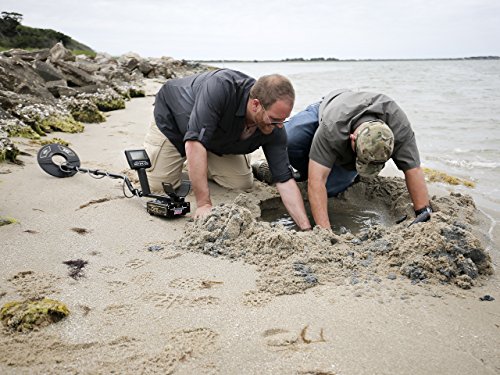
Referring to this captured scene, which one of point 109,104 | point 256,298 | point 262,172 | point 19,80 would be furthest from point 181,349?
point 109,104

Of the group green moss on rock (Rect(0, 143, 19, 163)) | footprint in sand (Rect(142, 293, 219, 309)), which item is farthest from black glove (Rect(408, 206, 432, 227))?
green moss on rock (Rect(0, 143, 19, 163))

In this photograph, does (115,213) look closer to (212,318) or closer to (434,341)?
(212,318)

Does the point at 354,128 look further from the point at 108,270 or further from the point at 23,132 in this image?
the point at 23,132

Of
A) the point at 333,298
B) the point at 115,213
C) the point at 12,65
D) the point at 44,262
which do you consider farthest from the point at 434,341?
the point at 12,65

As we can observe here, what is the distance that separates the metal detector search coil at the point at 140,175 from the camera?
353 cm

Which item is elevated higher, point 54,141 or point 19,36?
point 19,36

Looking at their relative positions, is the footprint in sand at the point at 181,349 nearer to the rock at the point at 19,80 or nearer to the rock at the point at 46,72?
the rock at the point at 19,80

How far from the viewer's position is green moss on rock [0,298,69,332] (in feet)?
6.63

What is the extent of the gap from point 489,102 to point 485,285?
39.7 feet

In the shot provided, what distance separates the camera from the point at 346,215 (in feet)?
13.4

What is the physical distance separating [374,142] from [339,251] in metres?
0.84

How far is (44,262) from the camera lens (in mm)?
2631

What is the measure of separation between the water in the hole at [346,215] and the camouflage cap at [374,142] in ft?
2.35

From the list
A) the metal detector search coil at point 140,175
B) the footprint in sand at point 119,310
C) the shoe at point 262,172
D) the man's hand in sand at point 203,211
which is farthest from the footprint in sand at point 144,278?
the shoe at point 262,172
